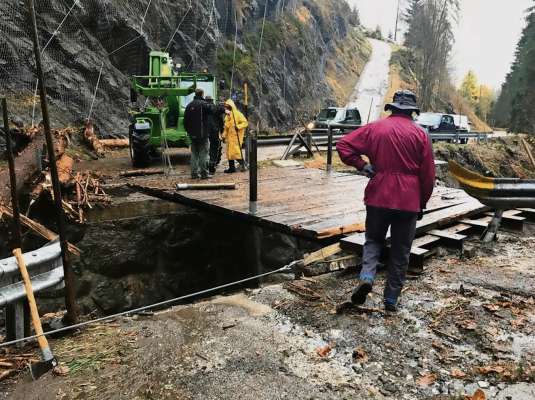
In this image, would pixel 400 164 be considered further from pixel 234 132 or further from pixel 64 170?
pixel 234 132

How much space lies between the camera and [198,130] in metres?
9.74

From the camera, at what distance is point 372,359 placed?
3604 millimetres

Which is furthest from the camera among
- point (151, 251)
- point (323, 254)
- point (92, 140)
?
point (92, 140)

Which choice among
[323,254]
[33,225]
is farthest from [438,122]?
[33,225]

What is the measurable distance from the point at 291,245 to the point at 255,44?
A: 26764 mm

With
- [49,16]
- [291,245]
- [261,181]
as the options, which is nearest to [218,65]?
[49,16]

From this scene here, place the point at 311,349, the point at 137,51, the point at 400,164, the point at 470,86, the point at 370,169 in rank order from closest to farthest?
the point at 311,349
the point at 400,164
the point at 370,169
the point at 137,51
the point at 470,86

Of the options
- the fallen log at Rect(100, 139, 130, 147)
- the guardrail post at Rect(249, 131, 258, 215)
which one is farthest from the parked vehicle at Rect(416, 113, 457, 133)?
the guardrail post at Rect(249, 131, 258, 215)

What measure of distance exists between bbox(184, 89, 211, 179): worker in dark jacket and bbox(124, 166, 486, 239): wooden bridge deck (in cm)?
39

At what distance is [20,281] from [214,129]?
7551 millimetres

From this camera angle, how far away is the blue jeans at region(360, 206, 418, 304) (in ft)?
14.3

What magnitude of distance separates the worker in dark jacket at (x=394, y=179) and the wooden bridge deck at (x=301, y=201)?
5.79ft

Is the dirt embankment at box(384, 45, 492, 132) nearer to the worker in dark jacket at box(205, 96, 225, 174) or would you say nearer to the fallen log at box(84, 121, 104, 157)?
the fallen log at box(84, 121, 104, 157)

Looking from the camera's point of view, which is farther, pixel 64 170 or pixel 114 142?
pixel 114 142
